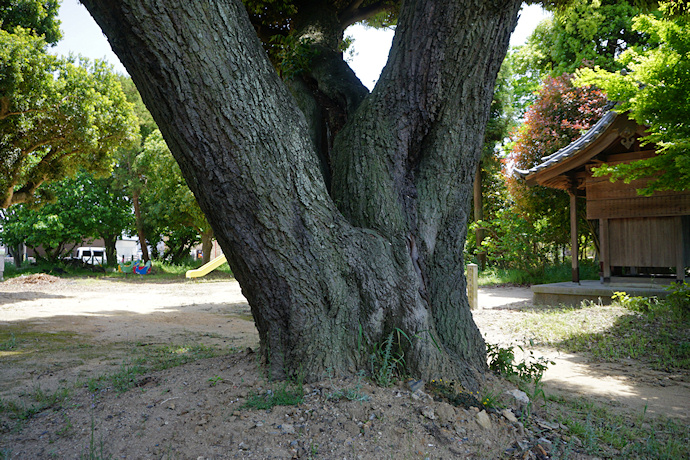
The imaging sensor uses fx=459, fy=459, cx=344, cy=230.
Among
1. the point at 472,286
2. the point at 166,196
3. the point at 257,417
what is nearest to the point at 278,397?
the point at 257,417

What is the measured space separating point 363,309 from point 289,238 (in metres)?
0.74

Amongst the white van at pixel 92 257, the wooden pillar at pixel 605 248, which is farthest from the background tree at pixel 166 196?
the wooden pillar at pixel 605 248

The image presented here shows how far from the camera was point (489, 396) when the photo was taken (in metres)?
3.27

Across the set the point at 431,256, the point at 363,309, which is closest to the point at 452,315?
the point at 431,256

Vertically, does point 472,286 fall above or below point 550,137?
below

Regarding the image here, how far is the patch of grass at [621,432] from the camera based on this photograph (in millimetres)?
2926

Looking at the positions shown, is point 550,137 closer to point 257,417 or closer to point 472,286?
point 472,286

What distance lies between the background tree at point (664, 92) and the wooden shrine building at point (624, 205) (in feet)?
9.88

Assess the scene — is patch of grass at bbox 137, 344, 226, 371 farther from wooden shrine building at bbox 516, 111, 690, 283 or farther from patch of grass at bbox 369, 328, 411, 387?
wooden shrine building at bbox 516, 111, 690, 283

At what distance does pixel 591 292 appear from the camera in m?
9.54

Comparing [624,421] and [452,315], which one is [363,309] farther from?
[624,421]

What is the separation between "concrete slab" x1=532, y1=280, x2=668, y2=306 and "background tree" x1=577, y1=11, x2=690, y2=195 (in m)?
3.15

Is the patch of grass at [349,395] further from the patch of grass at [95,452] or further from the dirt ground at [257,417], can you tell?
the patch of grass at [95,452]

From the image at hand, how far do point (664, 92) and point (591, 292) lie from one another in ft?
16.2
